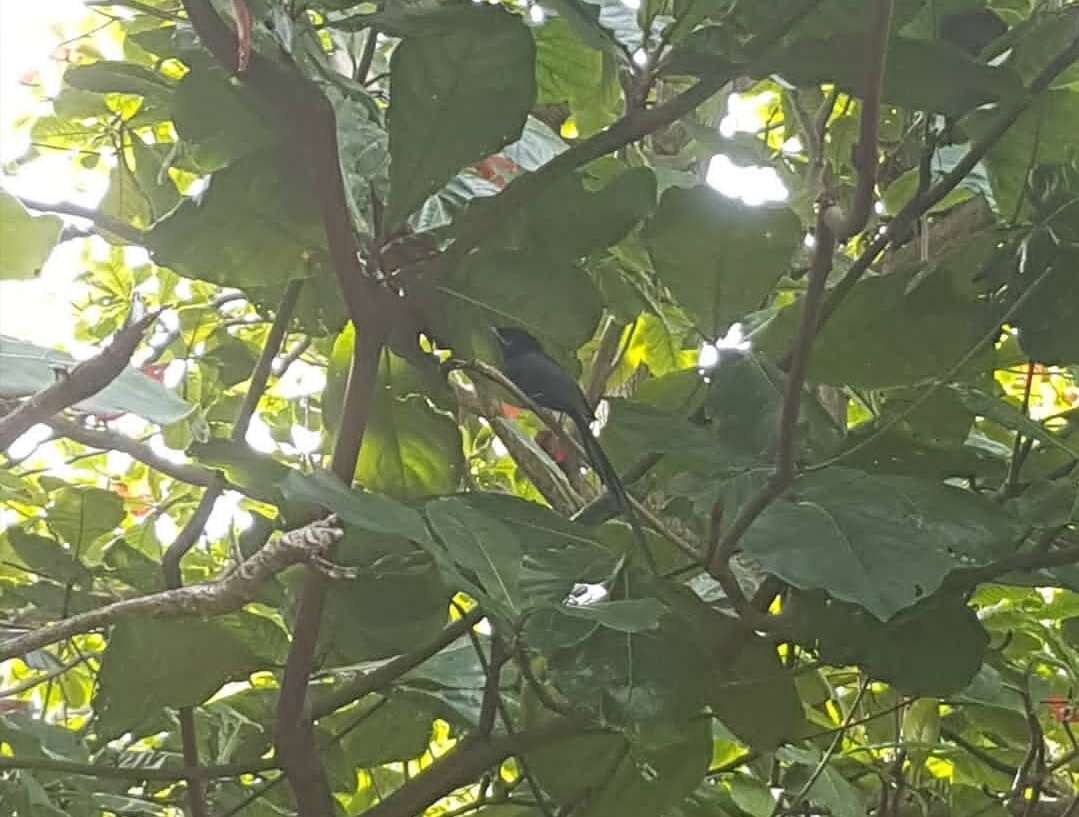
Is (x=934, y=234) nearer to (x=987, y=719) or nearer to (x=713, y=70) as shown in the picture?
(x=987, y=719)

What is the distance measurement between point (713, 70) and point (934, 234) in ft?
1.57

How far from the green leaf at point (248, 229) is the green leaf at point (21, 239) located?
0.11 ft

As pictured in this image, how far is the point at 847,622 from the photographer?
451mm

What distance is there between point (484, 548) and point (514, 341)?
0.37 ft

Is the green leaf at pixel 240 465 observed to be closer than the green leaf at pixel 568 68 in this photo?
Yes

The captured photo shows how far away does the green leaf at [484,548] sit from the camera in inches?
13.5

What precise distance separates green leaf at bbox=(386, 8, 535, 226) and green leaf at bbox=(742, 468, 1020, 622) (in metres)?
0.14

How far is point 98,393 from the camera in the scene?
0.40m

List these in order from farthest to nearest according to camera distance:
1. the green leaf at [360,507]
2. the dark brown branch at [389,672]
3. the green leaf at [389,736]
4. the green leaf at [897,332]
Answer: the green leaf at [389,736]
the dark brown branch at [389,672]
the green leaf at [897,332]
the green leaf at [360,507]

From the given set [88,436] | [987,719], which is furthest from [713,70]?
[987,719]

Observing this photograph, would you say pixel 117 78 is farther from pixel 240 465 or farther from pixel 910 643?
pixel 910 643

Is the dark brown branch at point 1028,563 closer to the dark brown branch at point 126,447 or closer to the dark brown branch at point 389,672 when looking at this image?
the dark brown branch at point 389,672

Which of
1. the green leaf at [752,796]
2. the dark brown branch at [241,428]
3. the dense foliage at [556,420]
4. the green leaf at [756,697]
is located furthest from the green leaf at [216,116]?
the green leaf at [752,796]

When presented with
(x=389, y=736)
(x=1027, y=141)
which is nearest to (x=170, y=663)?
(x=389, y=736)
